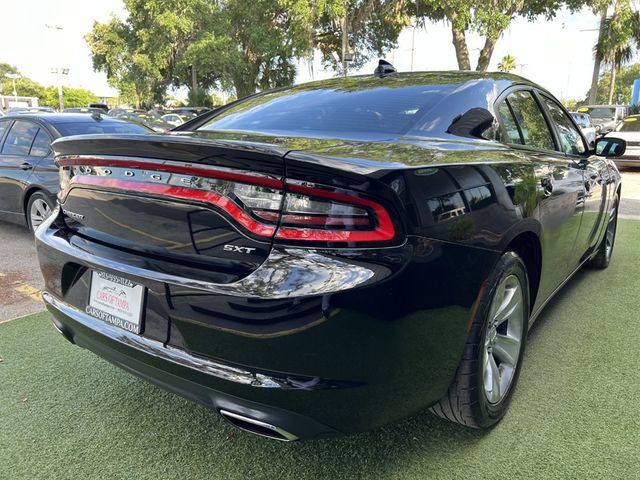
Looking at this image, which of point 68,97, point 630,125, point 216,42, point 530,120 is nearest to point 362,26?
point 216,42

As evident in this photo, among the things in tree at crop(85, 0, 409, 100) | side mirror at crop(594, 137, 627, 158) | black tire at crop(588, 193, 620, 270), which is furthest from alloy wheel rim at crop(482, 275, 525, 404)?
tree at crop(85, 0, 409, 100)

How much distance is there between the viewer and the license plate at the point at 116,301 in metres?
1.79

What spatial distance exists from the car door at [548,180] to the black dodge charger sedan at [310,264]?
133 millimetres

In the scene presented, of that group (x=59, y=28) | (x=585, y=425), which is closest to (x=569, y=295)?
(x=585, y=425)

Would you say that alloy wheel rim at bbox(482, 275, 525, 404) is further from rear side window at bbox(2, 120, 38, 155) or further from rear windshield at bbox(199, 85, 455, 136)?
rear side window at bbox(2, 120, 38, 155)

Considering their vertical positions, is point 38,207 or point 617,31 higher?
point 617,31

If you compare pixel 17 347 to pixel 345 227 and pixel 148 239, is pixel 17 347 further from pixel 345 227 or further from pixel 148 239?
pixel 345 227

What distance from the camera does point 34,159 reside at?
552 cm

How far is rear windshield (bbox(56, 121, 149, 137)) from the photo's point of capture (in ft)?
17.9

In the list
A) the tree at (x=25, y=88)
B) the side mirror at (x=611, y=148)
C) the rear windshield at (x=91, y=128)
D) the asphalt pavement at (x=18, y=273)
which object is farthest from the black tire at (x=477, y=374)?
the tree at (x=25, y=88)

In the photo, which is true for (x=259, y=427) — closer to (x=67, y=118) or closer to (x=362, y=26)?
(x=67, y=118)

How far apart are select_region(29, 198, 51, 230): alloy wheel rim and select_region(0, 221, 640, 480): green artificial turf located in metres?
2.91

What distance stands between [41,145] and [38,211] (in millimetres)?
723

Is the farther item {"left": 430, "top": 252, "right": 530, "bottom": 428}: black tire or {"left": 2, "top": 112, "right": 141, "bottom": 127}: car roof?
{"left": 2, "top": 112, "right": 141, "bottom": 127}: car roof
